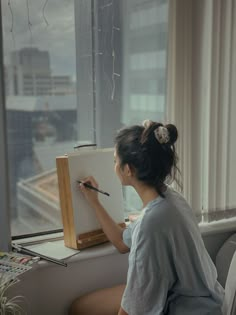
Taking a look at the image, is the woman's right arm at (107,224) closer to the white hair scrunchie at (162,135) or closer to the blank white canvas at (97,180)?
the blank white canvas at (97,180)

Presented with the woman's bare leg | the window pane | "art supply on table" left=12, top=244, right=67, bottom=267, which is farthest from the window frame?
the woman's bare leg

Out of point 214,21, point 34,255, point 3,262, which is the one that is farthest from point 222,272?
point 214,21

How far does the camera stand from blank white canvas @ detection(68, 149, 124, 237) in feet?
5.37

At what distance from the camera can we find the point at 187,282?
134 centimetres

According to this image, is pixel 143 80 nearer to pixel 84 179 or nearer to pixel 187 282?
pixel 84 179

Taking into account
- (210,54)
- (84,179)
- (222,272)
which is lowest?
(222,272)

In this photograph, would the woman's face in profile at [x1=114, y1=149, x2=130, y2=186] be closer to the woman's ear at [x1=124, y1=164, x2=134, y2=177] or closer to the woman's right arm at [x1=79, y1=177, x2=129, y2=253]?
the woman's ear at [x1=124, y1=164, x2=134, y2=177]

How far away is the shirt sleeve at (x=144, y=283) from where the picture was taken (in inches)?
51.2

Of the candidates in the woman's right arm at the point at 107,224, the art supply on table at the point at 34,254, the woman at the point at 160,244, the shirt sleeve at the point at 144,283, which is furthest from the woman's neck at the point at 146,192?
the art supply on table at the point at 34,254

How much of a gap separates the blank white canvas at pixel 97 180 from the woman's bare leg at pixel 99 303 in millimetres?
240

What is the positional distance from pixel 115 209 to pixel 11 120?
1.79 ft

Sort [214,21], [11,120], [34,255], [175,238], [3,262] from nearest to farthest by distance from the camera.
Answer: [175,238]
[3,262]
[34,255]
[11,120]
[214,21]

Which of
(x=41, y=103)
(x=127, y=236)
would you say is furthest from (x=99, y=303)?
(x=41, y=103)

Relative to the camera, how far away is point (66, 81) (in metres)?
1.79
